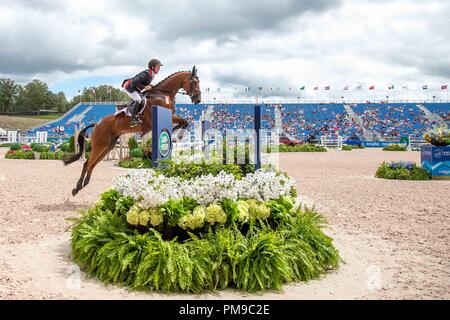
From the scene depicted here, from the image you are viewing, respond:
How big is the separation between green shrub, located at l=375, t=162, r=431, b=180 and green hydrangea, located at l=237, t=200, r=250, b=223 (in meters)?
11.5

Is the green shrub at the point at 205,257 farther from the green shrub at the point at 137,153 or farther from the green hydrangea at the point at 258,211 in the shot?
the green shrub at the point at 137,153

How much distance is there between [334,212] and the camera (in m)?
8.95

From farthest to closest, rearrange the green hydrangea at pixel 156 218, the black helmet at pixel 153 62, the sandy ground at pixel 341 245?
the black helmet at pixel 153 62 < the green hydrangea at pixel 156 218 < the sandy ground at pixel 341 245

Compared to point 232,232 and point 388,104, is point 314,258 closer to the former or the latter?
point 232,232

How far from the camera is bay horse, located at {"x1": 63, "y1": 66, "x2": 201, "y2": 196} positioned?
396 inches

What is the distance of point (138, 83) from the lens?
979cm

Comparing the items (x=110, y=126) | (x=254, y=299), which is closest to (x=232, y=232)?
(x=254, y=299)

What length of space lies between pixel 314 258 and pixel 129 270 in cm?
213

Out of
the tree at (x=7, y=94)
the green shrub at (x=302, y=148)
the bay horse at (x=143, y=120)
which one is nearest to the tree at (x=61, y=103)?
the tree at (x=7, y=94)

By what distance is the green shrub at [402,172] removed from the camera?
50.0 ft

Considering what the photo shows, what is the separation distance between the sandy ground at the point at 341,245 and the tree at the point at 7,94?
Answer: 10763 centimetres

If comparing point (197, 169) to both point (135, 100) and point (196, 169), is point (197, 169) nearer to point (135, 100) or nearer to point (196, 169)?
point (196, 169)

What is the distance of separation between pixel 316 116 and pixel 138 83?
62.2 m

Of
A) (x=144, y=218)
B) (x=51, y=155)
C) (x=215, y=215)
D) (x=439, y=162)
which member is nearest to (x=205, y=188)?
(x=215, y=215)
